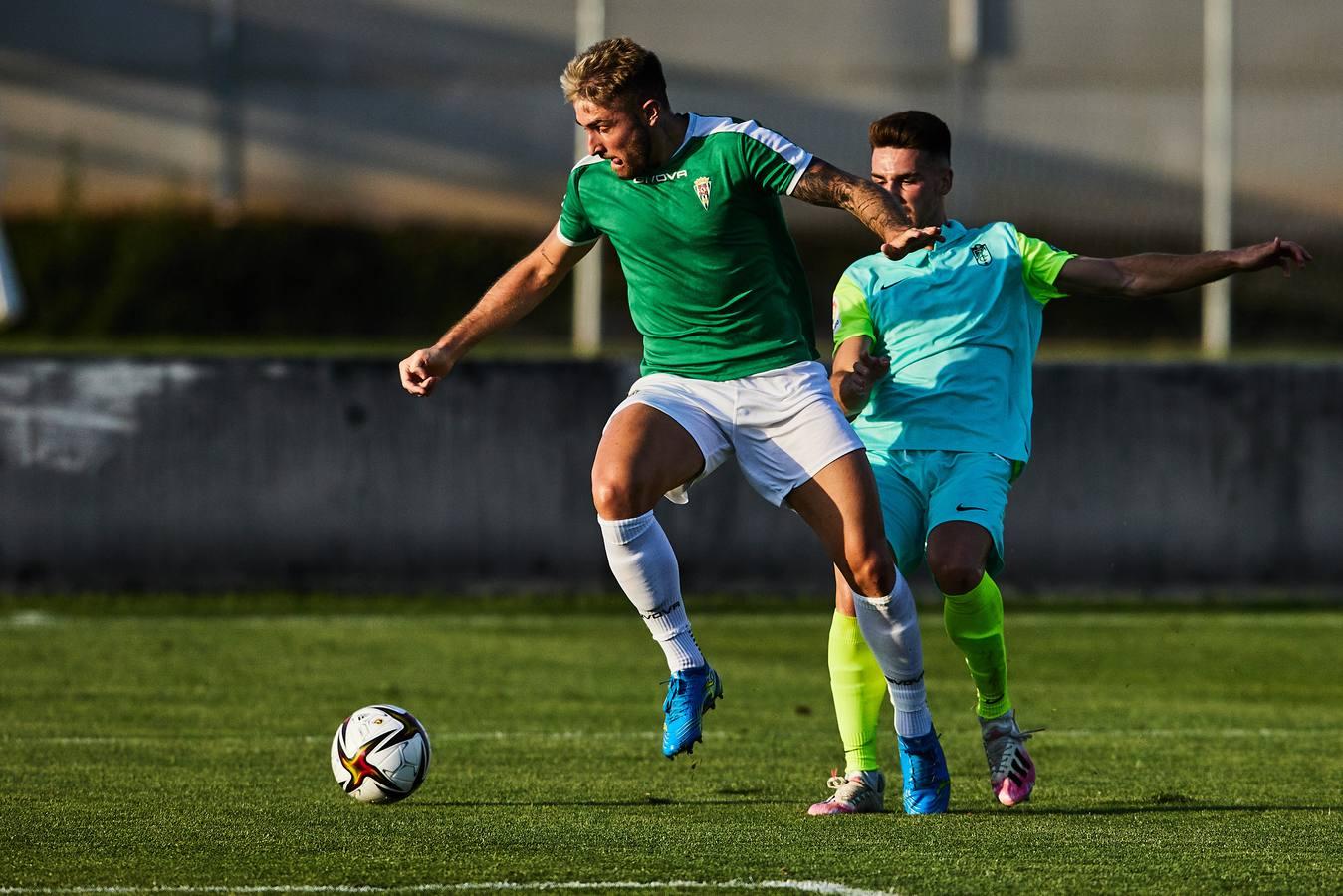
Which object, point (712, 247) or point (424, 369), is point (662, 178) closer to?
point (712, 247)

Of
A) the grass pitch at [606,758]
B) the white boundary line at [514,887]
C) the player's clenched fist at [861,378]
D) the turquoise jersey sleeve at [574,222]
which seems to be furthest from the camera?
the turquoise jersey sleeve at [574,222]

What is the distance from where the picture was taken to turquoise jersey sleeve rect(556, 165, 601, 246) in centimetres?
705

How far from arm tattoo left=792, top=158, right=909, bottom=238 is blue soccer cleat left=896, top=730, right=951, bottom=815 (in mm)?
1562

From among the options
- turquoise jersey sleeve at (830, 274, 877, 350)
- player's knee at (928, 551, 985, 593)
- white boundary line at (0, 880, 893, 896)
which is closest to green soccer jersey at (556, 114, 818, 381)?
turquoise jersey sleeve at (830, 274, 877, 350)

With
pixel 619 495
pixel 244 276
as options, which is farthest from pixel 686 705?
pixel 244 276

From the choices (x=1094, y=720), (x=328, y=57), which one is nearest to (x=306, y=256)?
(x=328, y=57)

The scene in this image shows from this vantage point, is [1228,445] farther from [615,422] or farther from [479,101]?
[479,101]

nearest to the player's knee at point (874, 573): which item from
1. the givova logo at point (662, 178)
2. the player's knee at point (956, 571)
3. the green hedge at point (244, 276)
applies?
the player's knee at point (956, 571)

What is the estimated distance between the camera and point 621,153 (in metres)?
6.71

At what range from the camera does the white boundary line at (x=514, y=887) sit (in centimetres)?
541

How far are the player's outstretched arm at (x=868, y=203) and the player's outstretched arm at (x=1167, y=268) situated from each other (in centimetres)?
86

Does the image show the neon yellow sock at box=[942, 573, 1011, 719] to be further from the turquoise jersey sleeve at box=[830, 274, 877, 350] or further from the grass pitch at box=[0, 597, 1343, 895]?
the turquoise jersey sleeve at box=[830, 274, 877, 350]

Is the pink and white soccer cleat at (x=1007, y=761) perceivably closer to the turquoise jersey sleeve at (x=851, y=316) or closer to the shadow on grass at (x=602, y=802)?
the shadow on grass at (x=602, y=802)

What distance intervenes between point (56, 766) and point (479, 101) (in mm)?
12683
